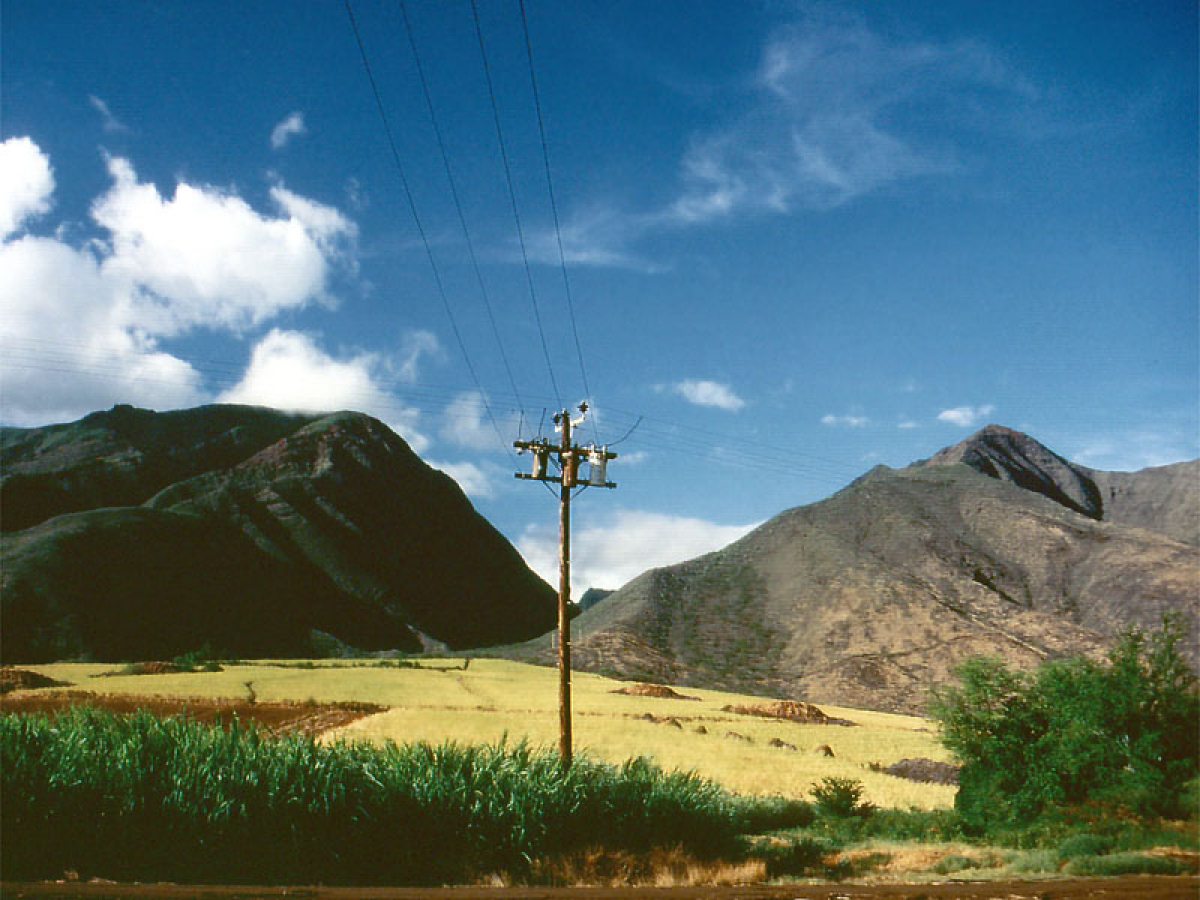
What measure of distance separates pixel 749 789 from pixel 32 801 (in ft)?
82.4

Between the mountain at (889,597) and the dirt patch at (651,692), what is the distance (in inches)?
920

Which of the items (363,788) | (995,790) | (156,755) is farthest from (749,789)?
(156,755)

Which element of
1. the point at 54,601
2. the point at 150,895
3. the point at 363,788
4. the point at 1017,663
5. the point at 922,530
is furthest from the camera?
the point at 922,530

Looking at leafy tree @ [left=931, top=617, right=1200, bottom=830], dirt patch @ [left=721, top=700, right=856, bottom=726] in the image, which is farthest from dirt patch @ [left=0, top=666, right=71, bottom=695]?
leafy tree @ [left=931, top=617, right=1200, bottom=830]

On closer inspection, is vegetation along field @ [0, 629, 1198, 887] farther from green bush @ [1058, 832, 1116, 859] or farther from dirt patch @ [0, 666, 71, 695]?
dirt patch @ [0, 666, 71, 695]

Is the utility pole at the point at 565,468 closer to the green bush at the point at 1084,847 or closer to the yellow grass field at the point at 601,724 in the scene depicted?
the yellow grass field at the point at 601,724

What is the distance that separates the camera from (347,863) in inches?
590

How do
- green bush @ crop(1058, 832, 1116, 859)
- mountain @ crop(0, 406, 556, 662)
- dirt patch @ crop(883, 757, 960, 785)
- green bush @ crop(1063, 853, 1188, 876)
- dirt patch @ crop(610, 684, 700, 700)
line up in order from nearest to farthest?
green bush @ crop(1063, 853, 1188, 876), green bush @ crop(1058, 832, 1116, 859), dirt patch @ crop(883, 757, 960, 785), dirt patch @ crop(610, 684, 700, 700), mountain @ crop(0, 406, 556, 662)

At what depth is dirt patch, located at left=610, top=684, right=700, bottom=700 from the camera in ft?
251

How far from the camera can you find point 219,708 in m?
45.7

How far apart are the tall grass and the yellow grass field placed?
7.22 metres

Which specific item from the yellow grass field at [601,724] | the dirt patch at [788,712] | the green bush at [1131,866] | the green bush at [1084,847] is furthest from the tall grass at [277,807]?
the dirt patch at [788,712]

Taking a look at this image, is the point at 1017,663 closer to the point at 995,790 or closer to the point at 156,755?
the point at 995,790

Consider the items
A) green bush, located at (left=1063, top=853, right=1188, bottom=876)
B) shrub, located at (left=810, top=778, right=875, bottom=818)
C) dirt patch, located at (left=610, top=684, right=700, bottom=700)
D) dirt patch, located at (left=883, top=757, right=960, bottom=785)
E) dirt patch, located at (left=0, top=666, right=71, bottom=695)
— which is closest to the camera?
green bush, located at (left=1063, top=853, right=1188, bottom=876)
